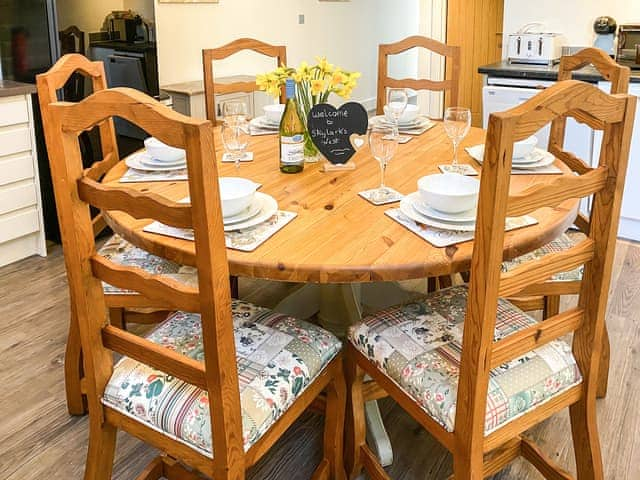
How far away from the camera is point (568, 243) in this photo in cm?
207

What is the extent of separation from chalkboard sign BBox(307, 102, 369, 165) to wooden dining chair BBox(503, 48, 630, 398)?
1.96ft

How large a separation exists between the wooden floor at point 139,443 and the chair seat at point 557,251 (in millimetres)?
501

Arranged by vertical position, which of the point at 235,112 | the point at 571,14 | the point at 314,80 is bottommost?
the point at 235,112

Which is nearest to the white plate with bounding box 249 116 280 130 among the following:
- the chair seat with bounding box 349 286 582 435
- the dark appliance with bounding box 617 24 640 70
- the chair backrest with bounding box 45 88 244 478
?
the chair seat with bounding box 349 286 582 435

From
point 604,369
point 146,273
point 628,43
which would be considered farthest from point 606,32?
point 146,273

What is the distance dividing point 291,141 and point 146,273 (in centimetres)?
80

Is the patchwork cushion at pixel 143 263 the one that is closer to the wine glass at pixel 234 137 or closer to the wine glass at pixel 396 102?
the wine glass at pixel 234 137

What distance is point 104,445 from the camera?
1492 mm

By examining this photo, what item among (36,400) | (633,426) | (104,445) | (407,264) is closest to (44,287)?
(36,400)

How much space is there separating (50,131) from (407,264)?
77 cm

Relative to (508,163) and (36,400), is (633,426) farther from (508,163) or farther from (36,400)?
(36,400)

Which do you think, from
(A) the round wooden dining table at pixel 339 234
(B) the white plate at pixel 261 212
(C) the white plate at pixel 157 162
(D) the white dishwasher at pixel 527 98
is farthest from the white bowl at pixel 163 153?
(D) the white dishwasher at pixel 527 98

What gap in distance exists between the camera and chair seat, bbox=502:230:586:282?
1918 millimetres

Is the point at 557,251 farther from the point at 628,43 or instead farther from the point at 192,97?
the point at 192,97
